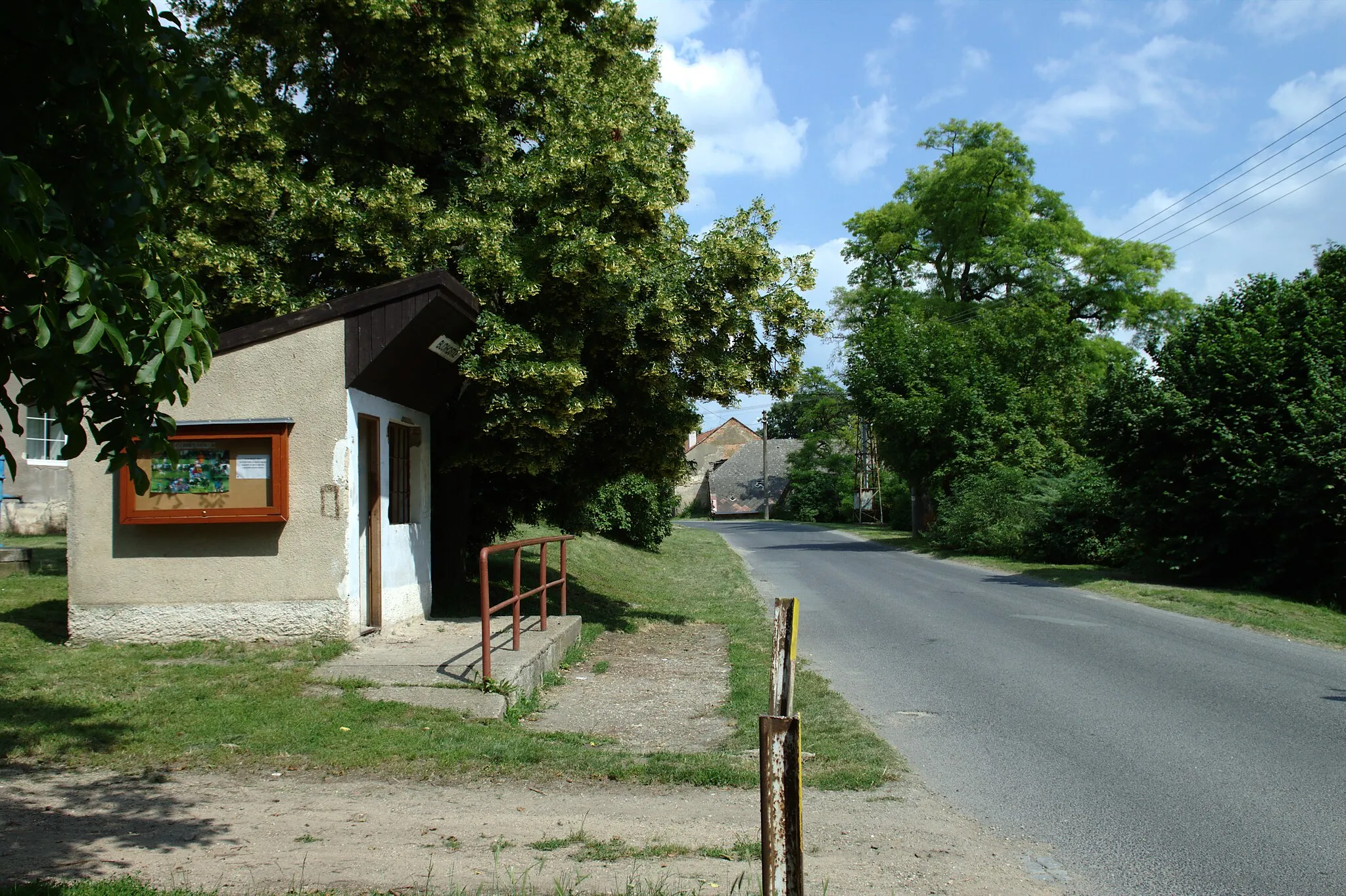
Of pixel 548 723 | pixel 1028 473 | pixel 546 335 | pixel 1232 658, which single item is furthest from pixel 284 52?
pixel 1028 473

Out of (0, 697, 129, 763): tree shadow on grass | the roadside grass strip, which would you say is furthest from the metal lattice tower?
the roadside grass strip

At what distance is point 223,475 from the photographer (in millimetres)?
9320

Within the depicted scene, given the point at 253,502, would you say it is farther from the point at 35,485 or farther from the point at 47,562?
the point at 35,485

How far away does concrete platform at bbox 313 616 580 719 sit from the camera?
8.21 m

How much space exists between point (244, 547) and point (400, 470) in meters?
2.37

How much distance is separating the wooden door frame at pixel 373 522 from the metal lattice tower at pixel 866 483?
48901 millimetres

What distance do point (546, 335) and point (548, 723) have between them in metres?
4.45

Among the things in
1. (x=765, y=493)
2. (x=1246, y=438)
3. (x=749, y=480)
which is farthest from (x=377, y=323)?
(x=749, y=480)

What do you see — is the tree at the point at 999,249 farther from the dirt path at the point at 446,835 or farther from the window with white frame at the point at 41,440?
the dirt path at the point at 446,835

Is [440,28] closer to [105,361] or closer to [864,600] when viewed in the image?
[105,361]

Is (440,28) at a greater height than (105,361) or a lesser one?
greater

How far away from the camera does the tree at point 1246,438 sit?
54.6 ft

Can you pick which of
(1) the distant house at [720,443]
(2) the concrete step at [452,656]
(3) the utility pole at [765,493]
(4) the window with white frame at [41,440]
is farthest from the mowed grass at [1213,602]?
(1) the distant house at [720,443]

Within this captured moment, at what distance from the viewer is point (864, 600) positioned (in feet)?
56.6
